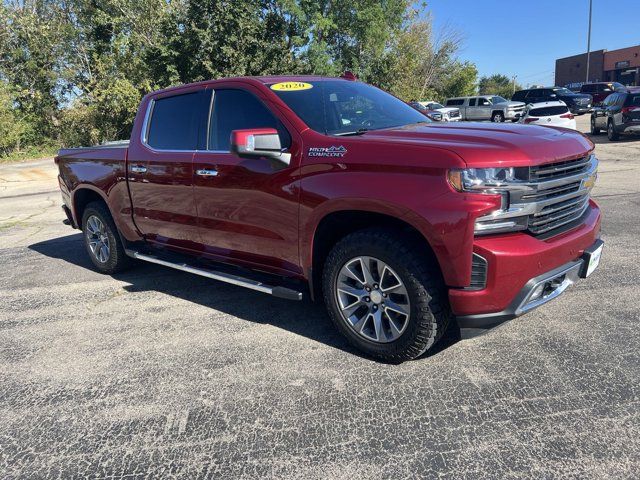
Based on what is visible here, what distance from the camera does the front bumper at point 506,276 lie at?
2.79 meters

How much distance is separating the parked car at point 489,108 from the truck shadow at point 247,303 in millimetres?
26230

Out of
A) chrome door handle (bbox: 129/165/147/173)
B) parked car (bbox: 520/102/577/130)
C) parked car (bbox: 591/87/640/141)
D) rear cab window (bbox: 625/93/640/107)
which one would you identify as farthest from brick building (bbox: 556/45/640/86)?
chrome door handle (bbox: 129/165/147/173)

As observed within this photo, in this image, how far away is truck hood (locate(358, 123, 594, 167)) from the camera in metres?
2.83

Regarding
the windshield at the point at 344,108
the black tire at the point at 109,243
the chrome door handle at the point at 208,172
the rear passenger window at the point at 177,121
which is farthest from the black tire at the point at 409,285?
the black tire at the point at 109,243

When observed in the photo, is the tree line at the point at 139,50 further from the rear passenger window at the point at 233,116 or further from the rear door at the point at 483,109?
the rear passenger window at the point at 233,116

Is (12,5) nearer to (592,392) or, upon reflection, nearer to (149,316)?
(149,316)

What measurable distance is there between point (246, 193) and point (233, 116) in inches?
28.8

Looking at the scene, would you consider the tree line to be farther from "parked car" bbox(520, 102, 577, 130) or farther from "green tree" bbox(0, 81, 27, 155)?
"parked car" bbox(520, 102, 577, 130)

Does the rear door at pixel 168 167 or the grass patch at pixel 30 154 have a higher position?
the rear door at pixel 168 167

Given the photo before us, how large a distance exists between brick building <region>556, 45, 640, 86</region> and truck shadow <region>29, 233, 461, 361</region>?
5737cm

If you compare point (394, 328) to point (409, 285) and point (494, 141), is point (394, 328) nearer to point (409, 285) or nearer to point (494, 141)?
point (409, 285)

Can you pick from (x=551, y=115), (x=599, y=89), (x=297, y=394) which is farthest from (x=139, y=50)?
(x=599, y=89)

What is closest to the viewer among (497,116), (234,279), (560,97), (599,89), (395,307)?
(395,307)

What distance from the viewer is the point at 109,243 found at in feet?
18.5
